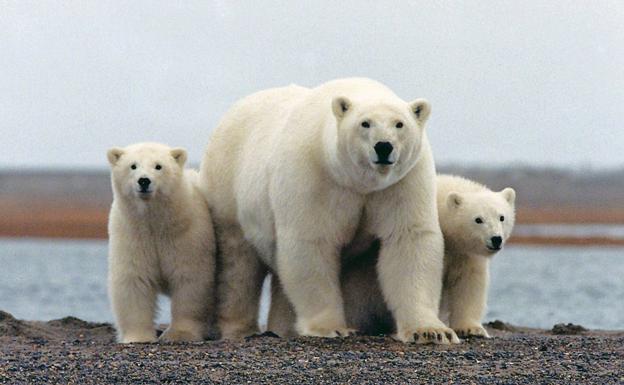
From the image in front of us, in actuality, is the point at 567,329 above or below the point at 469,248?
below

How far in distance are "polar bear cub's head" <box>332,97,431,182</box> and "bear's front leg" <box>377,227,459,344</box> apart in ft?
2.05

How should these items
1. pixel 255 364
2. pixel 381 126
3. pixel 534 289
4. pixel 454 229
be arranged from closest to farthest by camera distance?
pixel 255 364 < pixel 381 126 < pixel 454 229 < pixel 534 289

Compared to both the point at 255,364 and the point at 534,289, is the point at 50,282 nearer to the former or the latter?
the point at 534,289

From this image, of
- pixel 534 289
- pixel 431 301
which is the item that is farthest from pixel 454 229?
pixel 534 289

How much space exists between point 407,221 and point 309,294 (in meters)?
0.88

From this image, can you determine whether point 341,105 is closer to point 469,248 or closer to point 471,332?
point 469,248

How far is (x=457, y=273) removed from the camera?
381 inches

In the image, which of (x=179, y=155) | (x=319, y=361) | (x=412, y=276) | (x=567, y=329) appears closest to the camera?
(x=319, y=361)

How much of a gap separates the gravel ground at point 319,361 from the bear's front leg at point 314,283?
0.73 ft

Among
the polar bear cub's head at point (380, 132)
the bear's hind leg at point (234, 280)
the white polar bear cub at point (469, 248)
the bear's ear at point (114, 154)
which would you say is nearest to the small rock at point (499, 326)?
the white polar bear cub at point (469, 248)

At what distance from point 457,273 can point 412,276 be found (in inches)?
29.9

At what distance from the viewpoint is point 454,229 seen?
9.56 m

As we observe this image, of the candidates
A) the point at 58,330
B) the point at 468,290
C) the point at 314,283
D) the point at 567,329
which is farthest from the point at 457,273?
the point at 58,330

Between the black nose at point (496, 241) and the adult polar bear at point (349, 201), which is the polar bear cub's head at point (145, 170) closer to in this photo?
the adult polar bear at point (349, 201)
